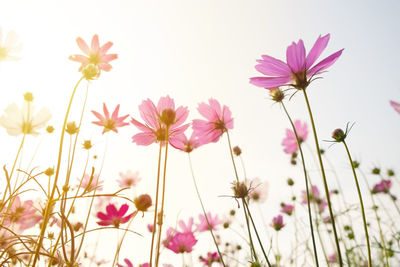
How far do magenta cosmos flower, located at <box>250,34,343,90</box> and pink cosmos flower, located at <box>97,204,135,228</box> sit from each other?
1.91ft

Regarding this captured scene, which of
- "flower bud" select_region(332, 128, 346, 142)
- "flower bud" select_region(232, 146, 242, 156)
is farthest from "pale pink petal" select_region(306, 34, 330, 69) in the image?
"flower bud" select_region(232, 146, 242, 156)

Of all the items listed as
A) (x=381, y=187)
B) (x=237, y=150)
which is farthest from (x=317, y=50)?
(x=381, y=187)

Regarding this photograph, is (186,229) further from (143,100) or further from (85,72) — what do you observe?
(85,72)

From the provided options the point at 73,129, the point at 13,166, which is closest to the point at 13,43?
the point at 73,129

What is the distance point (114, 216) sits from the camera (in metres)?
0.92

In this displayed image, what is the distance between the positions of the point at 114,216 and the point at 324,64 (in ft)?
2.49

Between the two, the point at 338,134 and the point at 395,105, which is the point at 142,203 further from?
the point at 395,105

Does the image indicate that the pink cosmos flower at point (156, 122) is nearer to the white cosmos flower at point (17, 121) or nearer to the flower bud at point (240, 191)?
the flower bud at point (240, 191)

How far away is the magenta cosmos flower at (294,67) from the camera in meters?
0.62

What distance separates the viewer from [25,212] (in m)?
0.94

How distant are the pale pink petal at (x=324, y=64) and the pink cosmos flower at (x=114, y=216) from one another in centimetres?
68

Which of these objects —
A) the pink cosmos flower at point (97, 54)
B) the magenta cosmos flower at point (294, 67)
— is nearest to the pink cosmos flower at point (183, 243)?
the pink cosmos flower at point (97, 54)

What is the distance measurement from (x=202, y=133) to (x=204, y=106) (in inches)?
4.8

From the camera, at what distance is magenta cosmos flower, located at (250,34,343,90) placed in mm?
622
